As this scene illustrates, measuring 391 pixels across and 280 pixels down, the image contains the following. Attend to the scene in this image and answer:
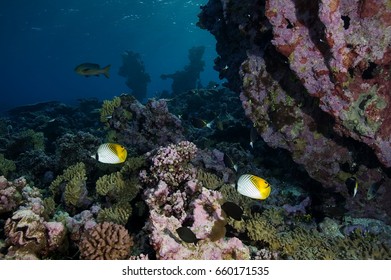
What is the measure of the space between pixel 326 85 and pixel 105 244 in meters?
4.33

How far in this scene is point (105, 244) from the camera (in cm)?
355

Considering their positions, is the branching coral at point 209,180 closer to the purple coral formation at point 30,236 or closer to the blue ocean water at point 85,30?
the purple coral formation at point 30,236

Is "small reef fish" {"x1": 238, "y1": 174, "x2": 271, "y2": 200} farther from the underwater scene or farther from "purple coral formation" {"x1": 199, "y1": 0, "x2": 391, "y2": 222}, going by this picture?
"purple coral formation" {"x1": 199, "y1": 0, "x2": 391, "y2": 222}

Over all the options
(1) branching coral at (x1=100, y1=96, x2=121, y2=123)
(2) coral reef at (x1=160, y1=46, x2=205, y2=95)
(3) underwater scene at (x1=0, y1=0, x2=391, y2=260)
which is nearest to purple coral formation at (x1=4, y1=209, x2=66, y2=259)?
(3) underwater scene at (x1=0, y1=0, x2=391, y2=260)

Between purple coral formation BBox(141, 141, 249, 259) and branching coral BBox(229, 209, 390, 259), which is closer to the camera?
purple coral formation BBox(141, 141, 249, 259)

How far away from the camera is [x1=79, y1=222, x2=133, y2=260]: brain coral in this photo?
3484 millimetres

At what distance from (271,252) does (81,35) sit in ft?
223

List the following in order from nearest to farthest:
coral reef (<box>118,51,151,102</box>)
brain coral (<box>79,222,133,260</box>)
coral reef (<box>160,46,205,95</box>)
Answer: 1. brain coral (<box>79,222,133,260</box>)
2. coral reef (<box>160,46,205,95</box>)
3. coral reef (<box>118,51,151,102</box>)

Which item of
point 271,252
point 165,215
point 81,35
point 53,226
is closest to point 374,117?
point 271,252

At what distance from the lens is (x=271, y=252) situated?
4039mm

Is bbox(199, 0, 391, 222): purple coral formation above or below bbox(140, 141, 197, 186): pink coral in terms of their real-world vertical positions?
above

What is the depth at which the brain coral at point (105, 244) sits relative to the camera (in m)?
3.48

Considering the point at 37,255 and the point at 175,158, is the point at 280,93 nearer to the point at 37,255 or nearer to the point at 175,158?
the point at 175,158

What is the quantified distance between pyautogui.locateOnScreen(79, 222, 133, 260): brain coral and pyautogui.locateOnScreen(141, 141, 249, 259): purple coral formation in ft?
1.22
